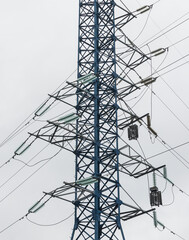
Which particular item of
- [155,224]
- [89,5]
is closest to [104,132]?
[155,224]

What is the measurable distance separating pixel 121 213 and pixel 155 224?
7.30ft

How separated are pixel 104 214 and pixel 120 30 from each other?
14503 mm

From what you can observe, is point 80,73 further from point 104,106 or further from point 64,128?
point 64,128

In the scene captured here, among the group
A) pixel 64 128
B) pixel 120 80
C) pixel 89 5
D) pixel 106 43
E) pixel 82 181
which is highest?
pixel 89 5

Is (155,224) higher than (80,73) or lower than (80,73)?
lower

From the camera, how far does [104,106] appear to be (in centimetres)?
3247

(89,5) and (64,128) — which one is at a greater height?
(89,5)

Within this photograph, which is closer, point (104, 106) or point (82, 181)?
point (82, 181)

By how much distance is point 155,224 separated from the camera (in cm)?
2953

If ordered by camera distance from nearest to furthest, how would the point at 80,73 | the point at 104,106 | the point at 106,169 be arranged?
the point at 106,169 → the point at 104,106 → the point at 80,73

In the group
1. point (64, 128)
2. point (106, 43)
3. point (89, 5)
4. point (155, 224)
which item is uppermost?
point (89, 5)

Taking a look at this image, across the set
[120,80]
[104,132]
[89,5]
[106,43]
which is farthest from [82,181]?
[89,5]

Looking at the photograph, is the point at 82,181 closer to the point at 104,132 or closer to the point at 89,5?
the point at 104,132

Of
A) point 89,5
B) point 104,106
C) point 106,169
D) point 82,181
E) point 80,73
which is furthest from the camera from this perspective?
point 89,5
